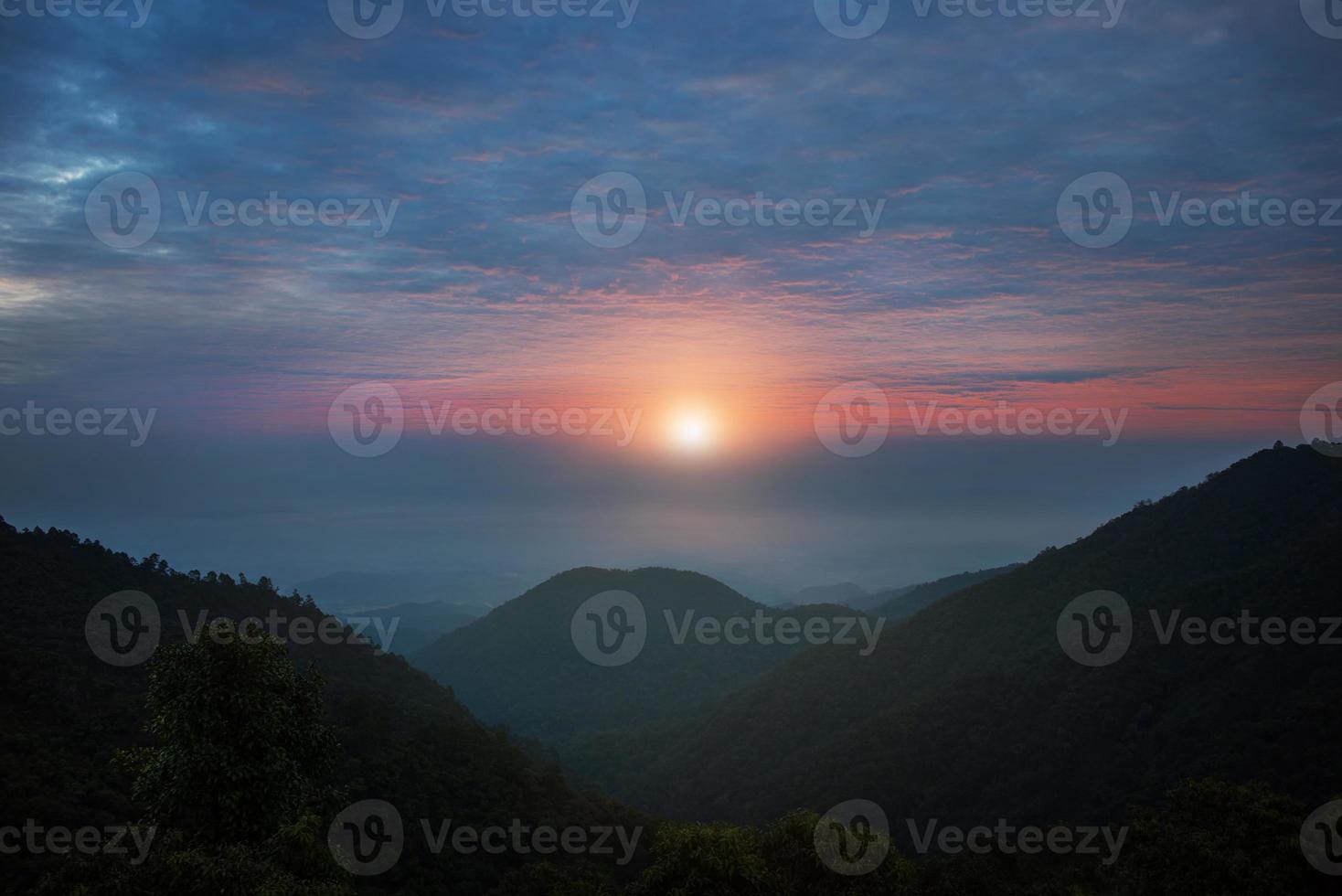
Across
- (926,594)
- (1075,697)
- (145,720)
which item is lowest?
(1075,697)

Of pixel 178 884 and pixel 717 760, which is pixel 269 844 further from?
pixel 717 760

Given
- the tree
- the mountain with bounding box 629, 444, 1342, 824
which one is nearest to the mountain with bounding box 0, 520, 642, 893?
the tree

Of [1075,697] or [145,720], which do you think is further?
[1075,697]

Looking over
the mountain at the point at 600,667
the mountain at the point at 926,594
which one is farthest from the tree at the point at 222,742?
the mountain at the point at 926,594

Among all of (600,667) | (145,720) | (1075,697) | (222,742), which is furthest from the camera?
(600,667)

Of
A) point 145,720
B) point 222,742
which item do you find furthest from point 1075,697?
point 145,720

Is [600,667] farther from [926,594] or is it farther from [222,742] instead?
[222,742]

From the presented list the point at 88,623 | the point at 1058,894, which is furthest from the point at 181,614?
the point at 1058,894
